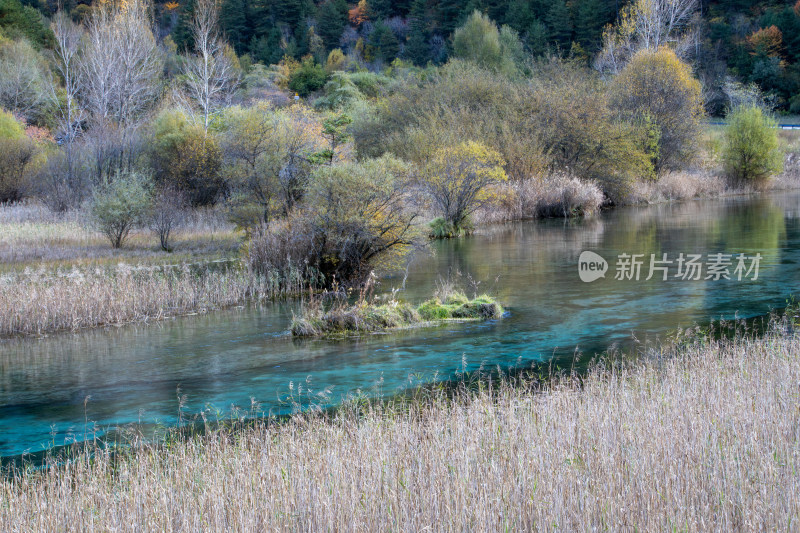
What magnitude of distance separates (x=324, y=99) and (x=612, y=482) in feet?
191

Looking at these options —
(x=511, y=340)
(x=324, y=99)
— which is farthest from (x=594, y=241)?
(x=324, y=99)

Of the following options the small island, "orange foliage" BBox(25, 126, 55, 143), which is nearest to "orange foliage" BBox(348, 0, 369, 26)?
"orange foliage" BBox(25, 126, 55, 143)

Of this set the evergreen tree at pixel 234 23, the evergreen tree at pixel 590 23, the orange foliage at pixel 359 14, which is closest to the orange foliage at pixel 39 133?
the evergreen tree at pixel 234 23

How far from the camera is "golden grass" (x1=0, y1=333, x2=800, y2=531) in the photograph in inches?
217

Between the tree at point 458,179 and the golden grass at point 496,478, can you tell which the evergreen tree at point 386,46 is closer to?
the tree at point 458,179

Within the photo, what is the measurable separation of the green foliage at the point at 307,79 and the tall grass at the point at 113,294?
5123 cm

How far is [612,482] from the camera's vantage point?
19.3 ft

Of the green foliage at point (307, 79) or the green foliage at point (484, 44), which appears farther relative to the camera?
the green foliage at point (307, 79)

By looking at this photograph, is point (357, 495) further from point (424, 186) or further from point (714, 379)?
point (424, 186)

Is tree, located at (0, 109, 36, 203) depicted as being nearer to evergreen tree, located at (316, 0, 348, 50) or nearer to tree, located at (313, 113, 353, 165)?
tree, located at (313, 113, 353, 165)

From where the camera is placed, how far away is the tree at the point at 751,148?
50.4m

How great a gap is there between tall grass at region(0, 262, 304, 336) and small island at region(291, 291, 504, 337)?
117 inches

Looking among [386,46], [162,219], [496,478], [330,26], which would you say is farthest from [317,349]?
[330,26]

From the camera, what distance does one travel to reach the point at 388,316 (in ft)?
55.0
